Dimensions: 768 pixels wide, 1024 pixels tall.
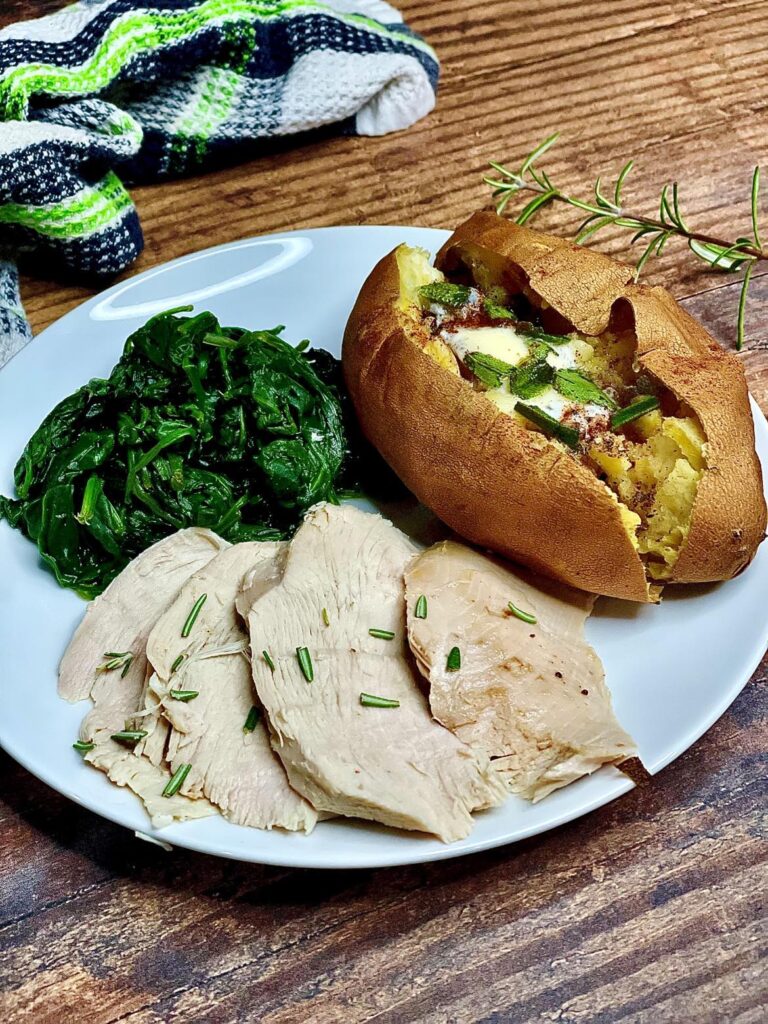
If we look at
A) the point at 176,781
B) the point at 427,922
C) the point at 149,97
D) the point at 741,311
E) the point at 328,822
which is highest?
the point at 149,97

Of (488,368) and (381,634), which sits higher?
(488,368)

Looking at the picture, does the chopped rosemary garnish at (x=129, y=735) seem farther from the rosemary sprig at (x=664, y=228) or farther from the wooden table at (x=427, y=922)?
the rosemary sprig at (x=664, y=228)

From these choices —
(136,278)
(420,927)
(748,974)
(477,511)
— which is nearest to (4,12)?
(136,278)

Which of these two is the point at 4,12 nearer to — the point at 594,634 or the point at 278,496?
the point at 278,496

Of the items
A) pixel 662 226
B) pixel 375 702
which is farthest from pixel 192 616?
pixel 662 226

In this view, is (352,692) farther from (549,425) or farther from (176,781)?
(549,425)

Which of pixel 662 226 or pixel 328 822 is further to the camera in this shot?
pixel 662 226

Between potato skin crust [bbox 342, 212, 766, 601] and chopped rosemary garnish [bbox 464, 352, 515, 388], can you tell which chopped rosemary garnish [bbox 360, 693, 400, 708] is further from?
chopped rosemary garnish [bbox 464, 352, 515, 388]
